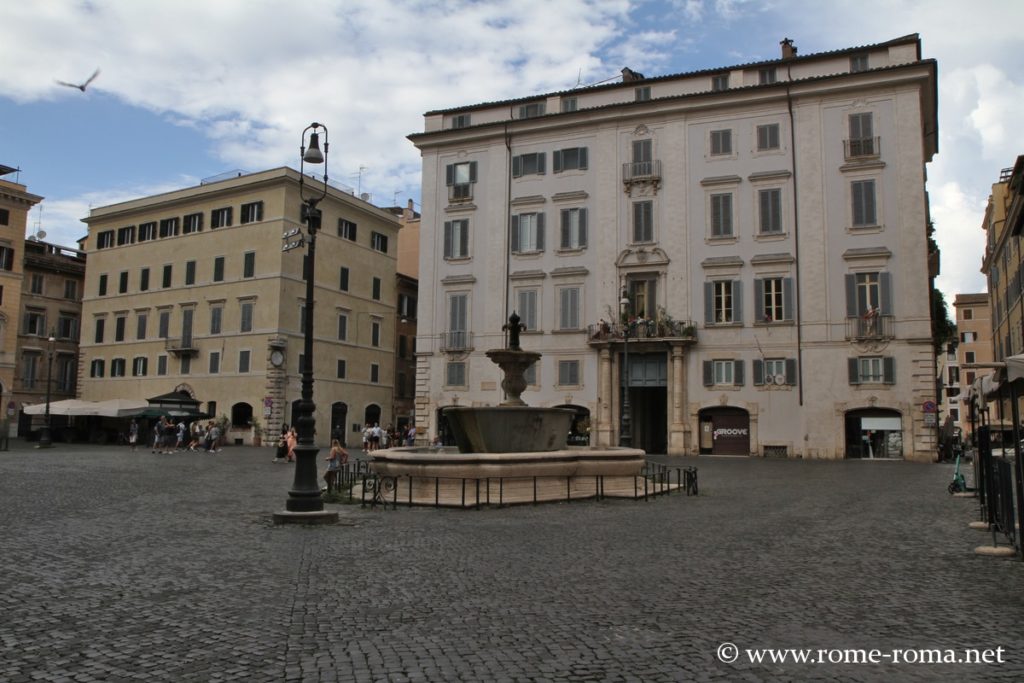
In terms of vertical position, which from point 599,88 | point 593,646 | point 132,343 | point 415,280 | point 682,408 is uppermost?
point 599,88

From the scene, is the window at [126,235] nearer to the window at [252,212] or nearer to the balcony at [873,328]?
the window at [252,212]

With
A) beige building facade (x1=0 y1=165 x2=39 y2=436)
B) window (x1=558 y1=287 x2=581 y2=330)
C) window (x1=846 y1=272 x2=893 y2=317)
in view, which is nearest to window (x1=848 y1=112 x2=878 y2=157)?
window (x1=846 y1=272 x2=893 y2=317)

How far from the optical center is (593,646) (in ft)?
19.0

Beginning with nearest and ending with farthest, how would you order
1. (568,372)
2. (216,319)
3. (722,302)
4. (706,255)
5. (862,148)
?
(862,148) < (722,302) < (706,255) < (568,372) < (216,319)

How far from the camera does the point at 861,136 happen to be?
3662 cm

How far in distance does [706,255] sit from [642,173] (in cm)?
510

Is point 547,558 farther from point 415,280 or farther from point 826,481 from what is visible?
point 415,280

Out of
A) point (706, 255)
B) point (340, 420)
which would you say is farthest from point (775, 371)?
point (340, 420)

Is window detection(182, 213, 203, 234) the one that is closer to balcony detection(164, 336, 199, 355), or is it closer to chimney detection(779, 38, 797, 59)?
balcony detection(164, 336, 199, 355)

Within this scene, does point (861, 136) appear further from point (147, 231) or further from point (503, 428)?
point (147, 231)

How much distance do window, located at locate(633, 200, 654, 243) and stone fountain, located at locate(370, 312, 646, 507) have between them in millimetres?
21801

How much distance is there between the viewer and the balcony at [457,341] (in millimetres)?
42188

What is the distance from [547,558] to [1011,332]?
48.8m

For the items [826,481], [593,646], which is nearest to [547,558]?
[593,646]
